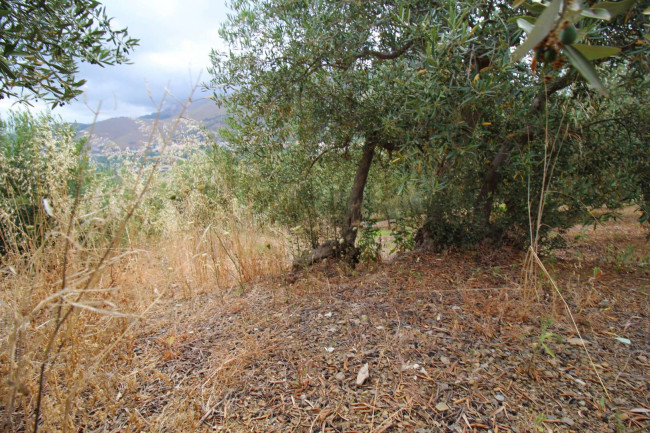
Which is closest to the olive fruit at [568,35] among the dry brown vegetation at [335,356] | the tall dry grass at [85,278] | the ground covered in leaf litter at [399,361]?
the tall dry grass at [85,278]

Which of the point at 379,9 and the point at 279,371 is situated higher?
the point at 379,9

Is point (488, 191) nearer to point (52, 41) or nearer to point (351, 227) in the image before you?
point (351, 227)

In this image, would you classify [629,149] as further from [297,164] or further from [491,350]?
[297,164]

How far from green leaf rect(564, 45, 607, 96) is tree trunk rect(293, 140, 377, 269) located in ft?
10.6

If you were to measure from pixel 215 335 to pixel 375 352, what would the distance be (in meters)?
1.18

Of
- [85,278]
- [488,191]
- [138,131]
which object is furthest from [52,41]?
[488,191]

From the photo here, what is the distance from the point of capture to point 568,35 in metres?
0.70

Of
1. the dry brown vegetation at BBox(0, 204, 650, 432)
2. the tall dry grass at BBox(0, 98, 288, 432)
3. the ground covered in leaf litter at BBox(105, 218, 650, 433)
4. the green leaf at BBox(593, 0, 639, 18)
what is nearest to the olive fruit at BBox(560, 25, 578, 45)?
the green leaf at BBox(593, 0, 639, 18)

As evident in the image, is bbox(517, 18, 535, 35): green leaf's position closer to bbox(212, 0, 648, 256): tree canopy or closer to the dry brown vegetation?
the dry brown vegetation

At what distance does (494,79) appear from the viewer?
7.57 feet

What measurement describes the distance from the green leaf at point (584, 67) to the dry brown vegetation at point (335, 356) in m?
1.28

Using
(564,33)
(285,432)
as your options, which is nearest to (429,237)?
(285,432)

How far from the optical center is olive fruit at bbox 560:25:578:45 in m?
0.69

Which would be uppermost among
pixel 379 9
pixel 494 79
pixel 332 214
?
pixel 379 9
